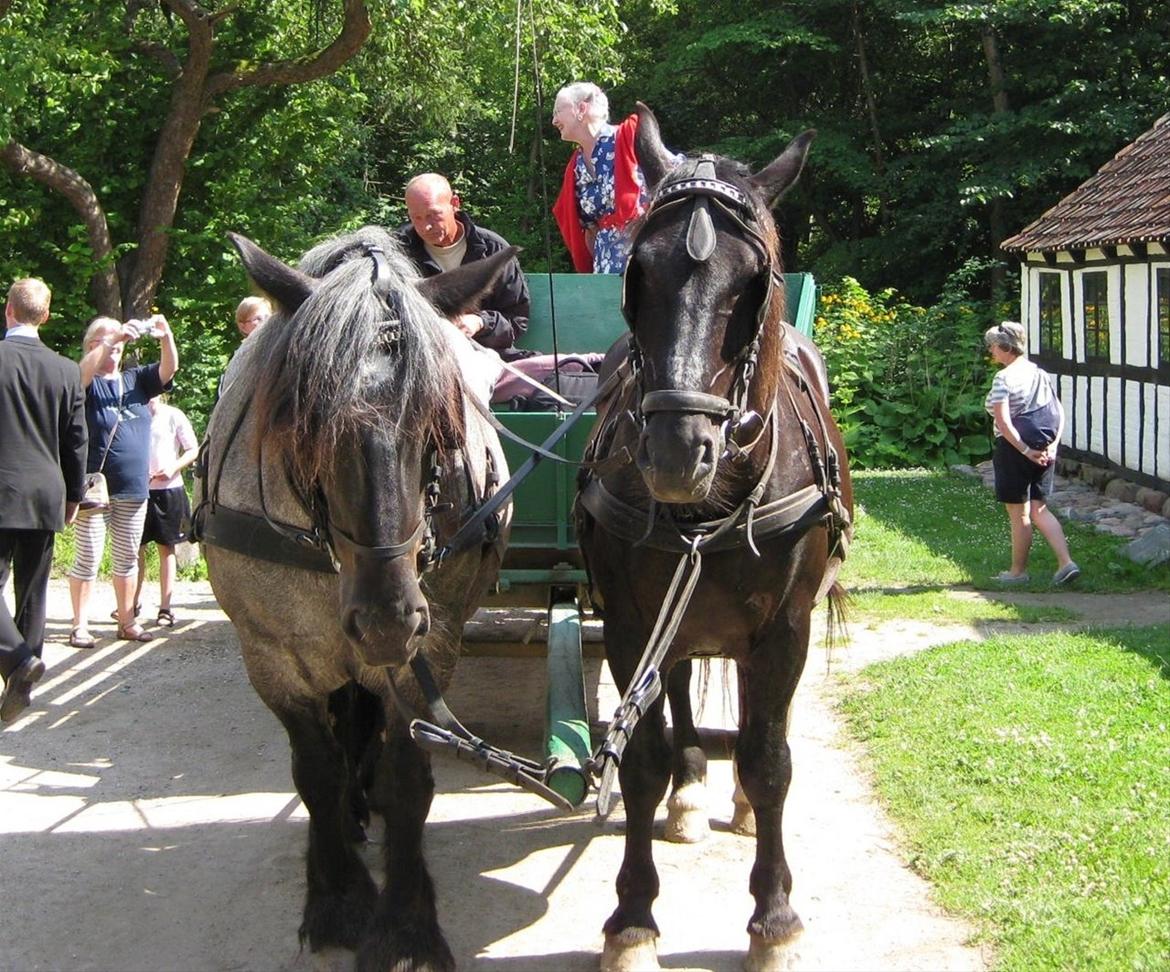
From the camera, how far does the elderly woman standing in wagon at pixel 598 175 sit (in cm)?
573

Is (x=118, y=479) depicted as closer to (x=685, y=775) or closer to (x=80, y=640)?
(x=80, y=640)

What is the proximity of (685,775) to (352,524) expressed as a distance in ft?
7.22

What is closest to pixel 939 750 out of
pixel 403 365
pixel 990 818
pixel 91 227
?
pixel 990 818

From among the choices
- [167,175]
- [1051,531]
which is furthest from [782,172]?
[167,175]

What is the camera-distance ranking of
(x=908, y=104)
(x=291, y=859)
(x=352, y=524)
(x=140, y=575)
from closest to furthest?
(x=352, y=524) < (x=291, y=859) < (x=140, y=575) < (x=908, y=104)

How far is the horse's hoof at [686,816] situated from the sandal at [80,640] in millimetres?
4483

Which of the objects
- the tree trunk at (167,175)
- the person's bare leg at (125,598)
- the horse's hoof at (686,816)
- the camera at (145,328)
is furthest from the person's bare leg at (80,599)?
the tree trunk at (167,175)

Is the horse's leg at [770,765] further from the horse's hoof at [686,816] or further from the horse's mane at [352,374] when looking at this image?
the horse's mane at [352,374]

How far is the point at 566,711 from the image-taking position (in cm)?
414

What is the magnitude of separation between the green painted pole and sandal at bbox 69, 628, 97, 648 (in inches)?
153

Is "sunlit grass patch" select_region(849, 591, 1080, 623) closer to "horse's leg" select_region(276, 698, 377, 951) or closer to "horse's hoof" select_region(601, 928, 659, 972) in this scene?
Result: "horse's hoof" select_region(601, 928, 659, 972)

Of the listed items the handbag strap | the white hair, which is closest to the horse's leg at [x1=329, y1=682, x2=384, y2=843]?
the white hair

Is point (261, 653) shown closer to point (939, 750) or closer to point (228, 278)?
point (939, 750)

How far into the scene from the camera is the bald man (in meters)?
5.13
